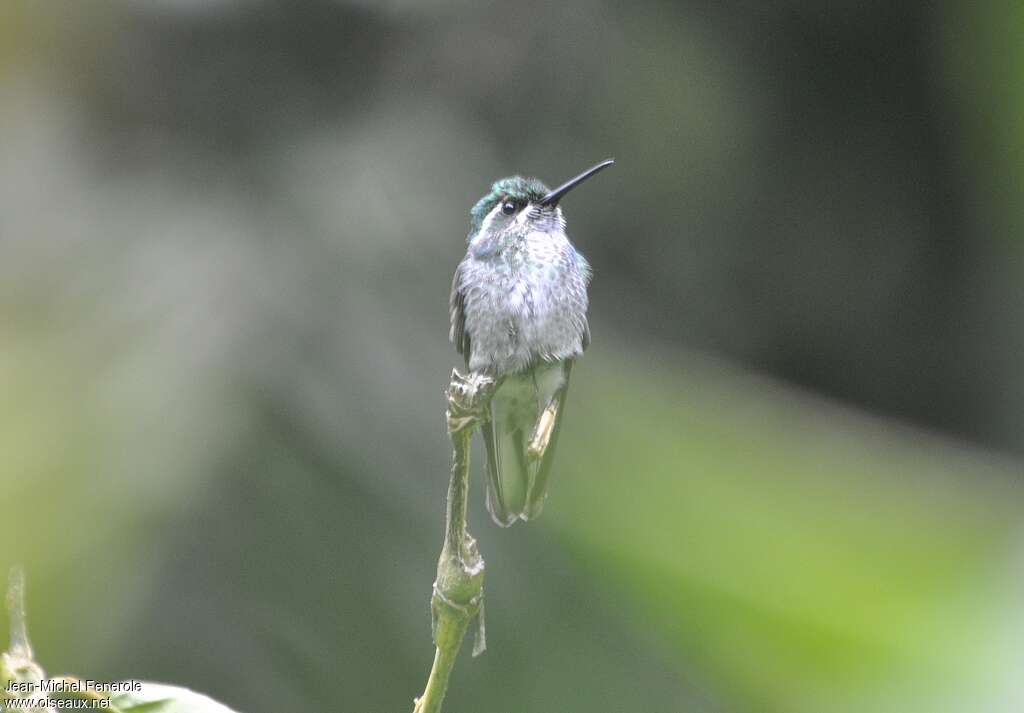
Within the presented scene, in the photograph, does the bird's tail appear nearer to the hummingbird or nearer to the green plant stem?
the hummingbird

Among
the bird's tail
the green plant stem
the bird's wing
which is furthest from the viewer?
the bird's wing

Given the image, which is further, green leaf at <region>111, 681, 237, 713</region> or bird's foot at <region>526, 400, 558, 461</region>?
bird's foot at <region>526, 400, 558, 461</region>

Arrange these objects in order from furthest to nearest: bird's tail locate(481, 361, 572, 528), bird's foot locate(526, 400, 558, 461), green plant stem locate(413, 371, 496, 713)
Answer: bird's tail locate(481, 361, 572, 528) < bird's foot locate(526, 400, 558, 461) < green plant stem locate(413, 371, 496, 713)

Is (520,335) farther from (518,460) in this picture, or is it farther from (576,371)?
(576,371)

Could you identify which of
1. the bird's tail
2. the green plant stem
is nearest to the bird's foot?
the bird's tail

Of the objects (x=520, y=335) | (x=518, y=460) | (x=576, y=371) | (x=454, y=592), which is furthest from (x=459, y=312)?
(x=576, y=371)

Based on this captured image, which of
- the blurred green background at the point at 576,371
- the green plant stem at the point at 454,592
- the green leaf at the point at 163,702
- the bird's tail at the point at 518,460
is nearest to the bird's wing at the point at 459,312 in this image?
the bird's tail at the point at 518,460
